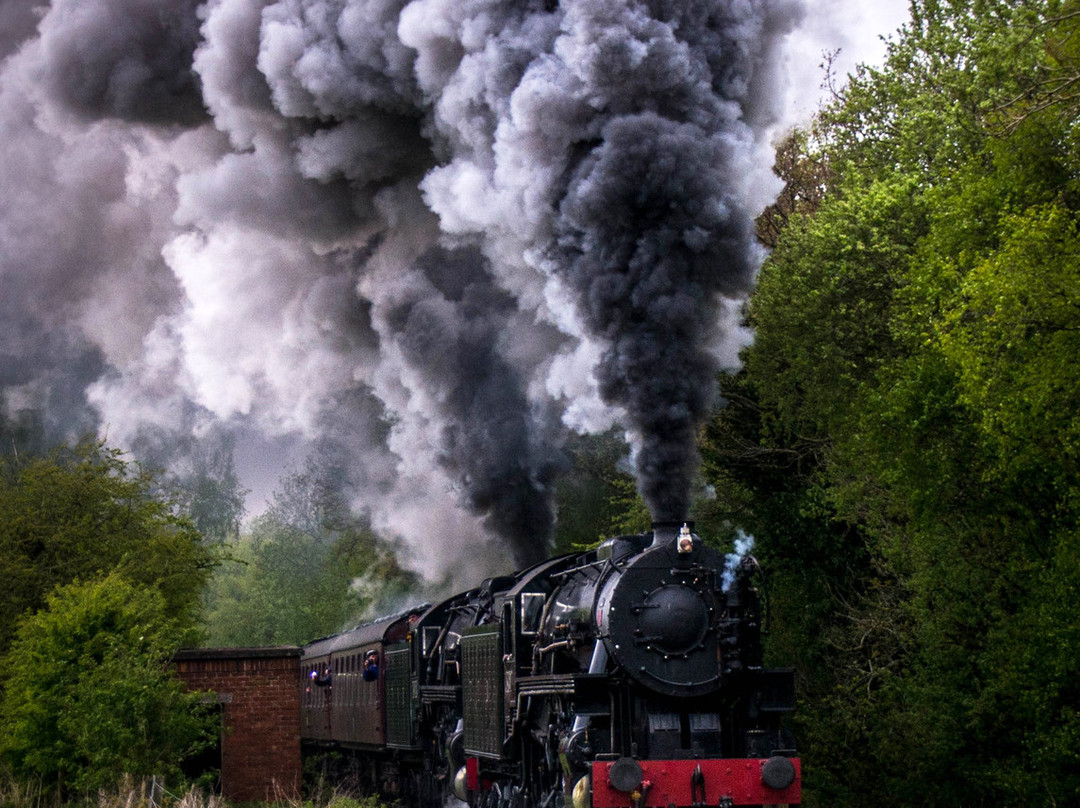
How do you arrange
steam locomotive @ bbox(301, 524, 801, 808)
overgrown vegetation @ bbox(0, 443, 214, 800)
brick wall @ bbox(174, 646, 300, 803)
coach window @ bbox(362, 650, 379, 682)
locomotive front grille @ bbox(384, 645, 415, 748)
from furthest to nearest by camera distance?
brick wall @ bbox(174, 646, 300, 803), coach window @ bbox(362, 650, 379, 682), locomotive front grille @ bbox(384, 645, 415, 748), overgrown vegetation @ bbox(0, 443, 214, 800), steam locomotive @ bbox(301, 524, 801, 808)

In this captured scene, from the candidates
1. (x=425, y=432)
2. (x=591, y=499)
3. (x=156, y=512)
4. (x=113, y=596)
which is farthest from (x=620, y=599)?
(x=591, y=499)

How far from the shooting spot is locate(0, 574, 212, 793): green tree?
14555mm

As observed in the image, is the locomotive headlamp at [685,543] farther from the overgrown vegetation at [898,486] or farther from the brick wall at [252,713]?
the brick wall at [252,713]

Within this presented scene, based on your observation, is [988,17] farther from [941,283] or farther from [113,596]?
[113,596]

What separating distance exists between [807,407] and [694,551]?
345 inches

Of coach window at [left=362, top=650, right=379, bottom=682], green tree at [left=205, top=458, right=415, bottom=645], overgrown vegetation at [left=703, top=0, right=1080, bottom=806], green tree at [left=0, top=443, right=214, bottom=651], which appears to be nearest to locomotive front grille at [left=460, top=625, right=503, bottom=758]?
coach window at [left=362, top=650, right=379, bottom=682]

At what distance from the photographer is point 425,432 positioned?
26188 millimetres

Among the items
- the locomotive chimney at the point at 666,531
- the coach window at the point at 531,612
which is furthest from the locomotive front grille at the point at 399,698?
the locomotive chimney at the point at 666,531

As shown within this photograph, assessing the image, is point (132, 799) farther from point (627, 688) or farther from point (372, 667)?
point (627, 688)

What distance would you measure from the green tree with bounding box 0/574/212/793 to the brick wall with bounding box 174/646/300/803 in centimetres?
91

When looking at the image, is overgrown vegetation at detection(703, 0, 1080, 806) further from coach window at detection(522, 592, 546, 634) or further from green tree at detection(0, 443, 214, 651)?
green tree at detection(0, 443, 214, 651)

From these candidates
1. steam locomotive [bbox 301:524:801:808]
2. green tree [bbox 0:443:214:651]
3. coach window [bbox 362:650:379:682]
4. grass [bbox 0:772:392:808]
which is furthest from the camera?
green tree [bbox 0:443:214:651]

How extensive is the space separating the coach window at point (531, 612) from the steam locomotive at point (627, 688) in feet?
0.04

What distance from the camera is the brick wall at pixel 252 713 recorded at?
1836 centimetres
